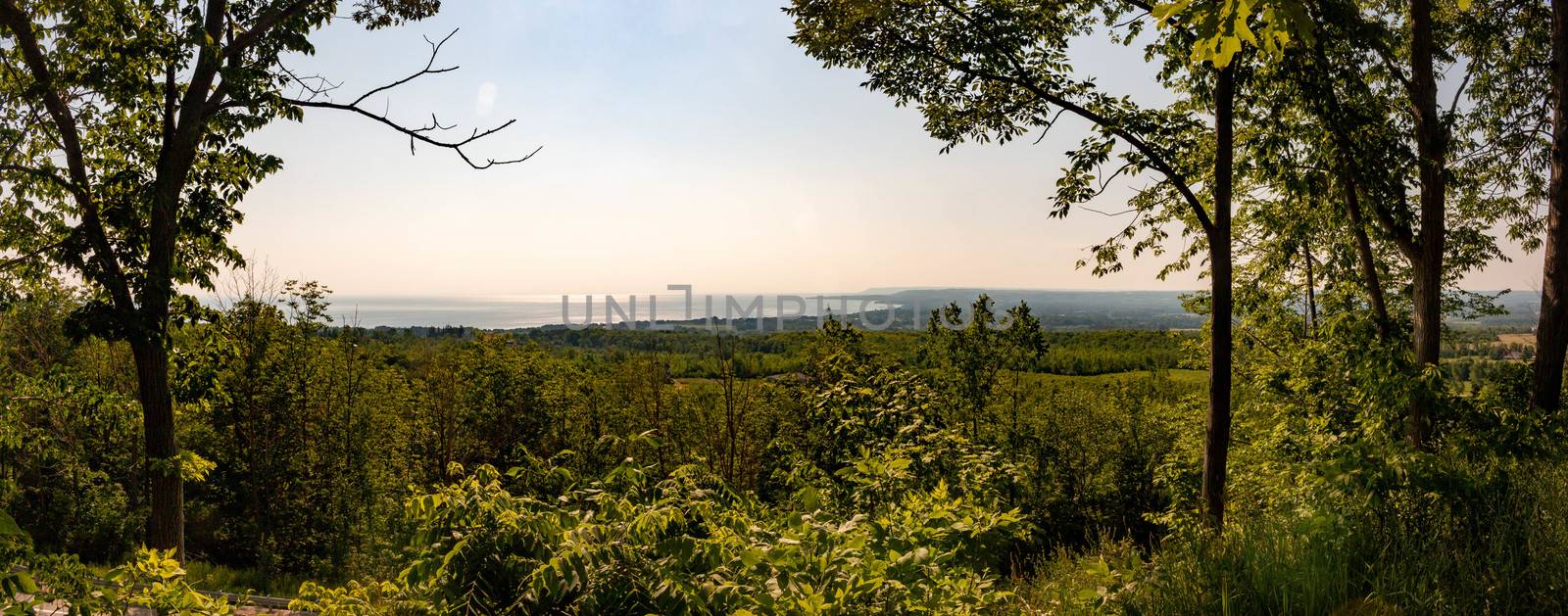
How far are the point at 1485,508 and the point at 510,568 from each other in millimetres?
4942

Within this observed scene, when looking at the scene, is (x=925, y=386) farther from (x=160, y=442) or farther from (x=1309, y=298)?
(x=1309, y=298)

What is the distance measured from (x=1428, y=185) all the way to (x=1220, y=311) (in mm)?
4664

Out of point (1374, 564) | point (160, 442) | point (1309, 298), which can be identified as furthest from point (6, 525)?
point (1309, 298)

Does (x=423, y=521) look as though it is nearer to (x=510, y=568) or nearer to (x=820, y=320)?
(x=510, y=568)

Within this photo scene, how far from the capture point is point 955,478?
7.91 meters

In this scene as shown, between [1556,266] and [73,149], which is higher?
[73,149]

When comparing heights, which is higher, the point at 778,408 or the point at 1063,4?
the point at 1063,4

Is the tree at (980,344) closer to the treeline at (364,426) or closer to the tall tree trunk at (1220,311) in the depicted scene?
the treeline at (364,426)

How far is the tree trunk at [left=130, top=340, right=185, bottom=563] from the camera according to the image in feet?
24.2

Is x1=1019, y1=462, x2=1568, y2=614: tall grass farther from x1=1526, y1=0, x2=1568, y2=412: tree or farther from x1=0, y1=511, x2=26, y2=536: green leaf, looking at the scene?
x1=1526, y1=0, x2=1568, y2=412: tree

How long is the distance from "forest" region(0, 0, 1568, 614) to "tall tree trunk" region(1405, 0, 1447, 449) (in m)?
0.05

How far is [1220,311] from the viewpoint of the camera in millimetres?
8484

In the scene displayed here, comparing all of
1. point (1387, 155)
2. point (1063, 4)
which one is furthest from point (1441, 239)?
point (1063, 4)

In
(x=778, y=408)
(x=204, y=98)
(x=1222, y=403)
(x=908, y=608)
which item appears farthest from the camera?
(x=778, y=408)
